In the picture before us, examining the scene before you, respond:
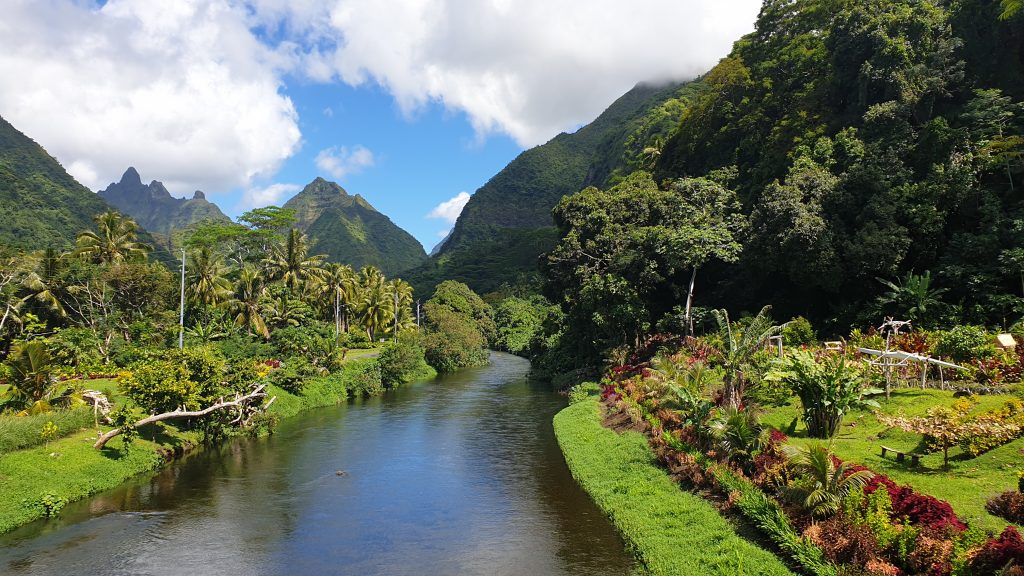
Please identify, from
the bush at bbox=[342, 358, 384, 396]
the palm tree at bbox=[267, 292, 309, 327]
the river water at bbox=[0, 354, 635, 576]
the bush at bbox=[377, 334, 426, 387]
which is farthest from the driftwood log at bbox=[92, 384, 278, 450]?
the palm tree at bbox=[267, 292, 309, 327]

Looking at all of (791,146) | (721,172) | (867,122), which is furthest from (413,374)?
(867,122)

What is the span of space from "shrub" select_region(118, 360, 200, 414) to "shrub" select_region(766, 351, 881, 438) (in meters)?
26.8

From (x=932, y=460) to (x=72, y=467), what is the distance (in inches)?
1171

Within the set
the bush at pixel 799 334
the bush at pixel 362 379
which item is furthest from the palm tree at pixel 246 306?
the bush at pixel 799 334

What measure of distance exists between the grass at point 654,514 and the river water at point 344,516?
0.70 meters

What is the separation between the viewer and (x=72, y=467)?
22.8 m

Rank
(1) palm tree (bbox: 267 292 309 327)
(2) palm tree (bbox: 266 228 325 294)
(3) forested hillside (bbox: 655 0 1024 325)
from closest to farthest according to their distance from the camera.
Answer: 1. (3) forested hillside (bbox: 655 0 1024 325)
2. (1) palm tree (bbox: 267 292 309 327)
3. (2) palm tree (bbox: 266 228 325 294)

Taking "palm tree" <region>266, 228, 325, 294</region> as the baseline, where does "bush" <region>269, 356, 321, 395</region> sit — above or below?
below

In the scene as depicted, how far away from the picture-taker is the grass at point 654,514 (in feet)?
49.0

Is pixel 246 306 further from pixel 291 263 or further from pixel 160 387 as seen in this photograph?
pixel 160 387

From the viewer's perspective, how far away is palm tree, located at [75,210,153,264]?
51.3 meters

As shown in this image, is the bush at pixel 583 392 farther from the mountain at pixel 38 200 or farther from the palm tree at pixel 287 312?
the mountain at pixel 38 200

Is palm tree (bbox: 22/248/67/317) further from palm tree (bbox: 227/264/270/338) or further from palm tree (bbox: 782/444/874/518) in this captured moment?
palm tree (bbox: 782/444/874/518)

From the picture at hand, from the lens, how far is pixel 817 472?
14875 millimetres
